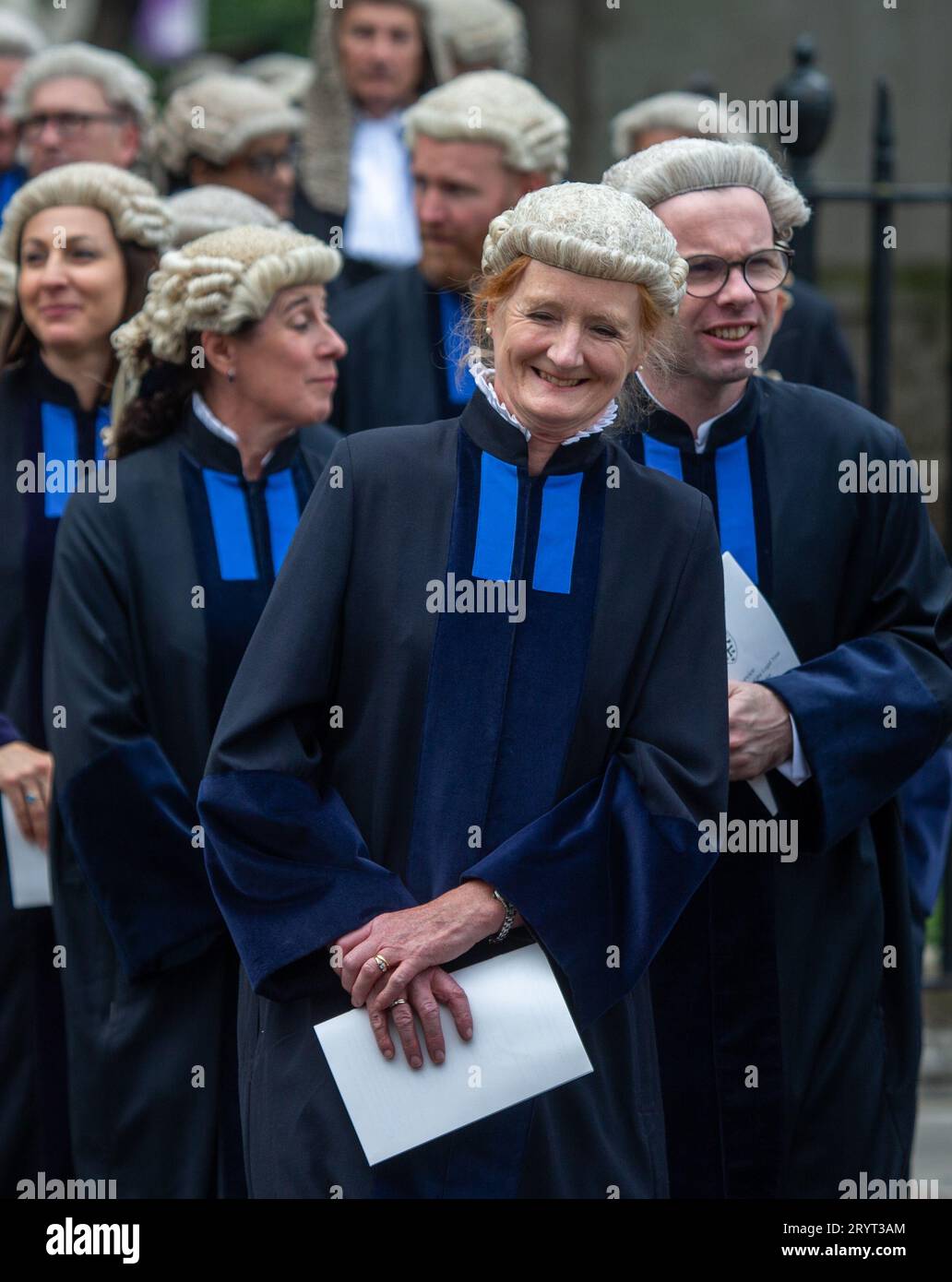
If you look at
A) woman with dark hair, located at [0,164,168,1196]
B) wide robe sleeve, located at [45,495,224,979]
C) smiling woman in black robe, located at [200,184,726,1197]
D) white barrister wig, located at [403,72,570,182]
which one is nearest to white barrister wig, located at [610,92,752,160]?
white barrister wig, located at [403,72,570,182]

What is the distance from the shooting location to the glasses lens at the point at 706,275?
3703mm

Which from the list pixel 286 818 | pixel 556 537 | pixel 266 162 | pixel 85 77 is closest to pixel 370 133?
pixel 266 162

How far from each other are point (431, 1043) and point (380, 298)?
2.86m

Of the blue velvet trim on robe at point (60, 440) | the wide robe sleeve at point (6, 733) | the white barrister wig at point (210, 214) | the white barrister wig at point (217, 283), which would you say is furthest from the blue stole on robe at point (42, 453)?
the white barrister wig at point (210, 214)

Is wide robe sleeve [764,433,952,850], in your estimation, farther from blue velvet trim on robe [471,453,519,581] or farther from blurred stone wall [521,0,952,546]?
blurred stone wall [521,0,952,546]

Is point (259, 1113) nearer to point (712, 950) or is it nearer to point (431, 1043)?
point (431, 1043)

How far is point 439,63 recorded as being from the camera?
652cm

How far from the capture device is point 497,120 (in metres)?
5.26

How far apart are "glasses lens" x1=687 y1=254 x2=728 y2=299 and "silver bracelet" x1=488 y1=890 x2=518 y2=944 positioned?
3.92 ft

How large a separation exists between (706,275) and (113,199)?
1.52 meters

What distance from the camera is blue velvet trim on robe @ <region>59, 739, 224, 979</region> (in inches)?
157

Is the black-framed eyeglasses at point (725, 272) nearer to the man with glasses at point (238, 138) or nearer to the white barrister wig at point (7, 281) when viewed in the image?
the white barrister wig at point (7, 281)

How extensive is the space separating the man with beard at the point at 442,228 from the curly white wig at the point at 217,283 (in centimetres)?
100

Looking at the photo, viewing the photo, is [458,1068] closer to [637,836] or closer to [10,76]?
[637,836]
